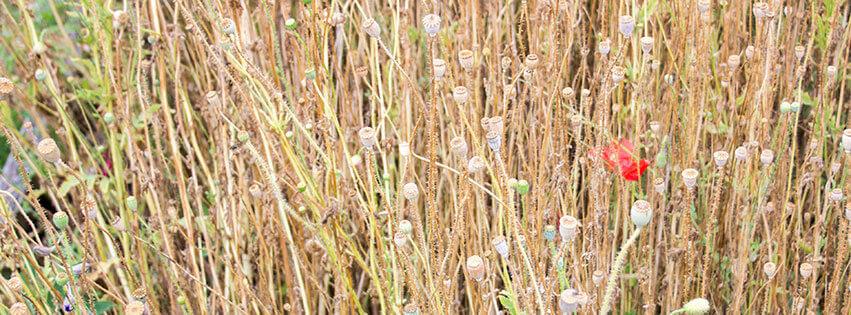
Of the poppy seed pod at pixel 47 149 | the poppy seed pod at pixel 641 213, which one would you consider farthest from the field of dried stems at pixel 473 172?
the poppy seed pod at pixel 641 213

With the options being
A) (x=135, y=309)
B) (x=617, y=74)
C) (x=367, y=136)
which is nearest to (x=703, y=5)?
(x=617, y=74)

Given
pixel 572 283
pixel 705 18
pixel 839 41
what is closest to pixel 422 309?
pixel 572 283

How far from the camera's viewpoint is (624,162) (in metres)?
1.02

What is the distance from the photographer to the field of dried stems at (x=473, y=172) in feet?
2.93

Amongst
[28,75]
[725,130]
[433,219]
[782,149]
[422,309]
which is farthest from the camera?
[28,75]

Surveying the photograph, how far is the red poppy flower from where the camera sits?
983 mm

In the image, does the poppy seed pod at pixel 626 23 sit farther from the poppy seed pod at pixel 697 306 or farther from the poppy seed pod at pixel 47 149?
the poppy seed pod at pixel 47 149

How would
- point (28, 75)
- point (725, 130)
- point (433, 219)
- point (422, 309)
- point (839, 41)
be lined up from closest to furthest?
point (433, 219) < point (422, 309) < point (725, 130) < point (839, 41) < point (28, 75)

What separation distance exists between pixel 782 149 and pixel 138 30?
0.92 meters

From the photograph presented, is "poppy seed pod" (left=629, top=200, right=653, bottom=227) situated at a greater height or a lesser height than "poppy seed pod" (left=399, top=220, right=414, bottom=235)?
greater

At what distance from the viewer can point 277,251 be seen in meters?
1.19

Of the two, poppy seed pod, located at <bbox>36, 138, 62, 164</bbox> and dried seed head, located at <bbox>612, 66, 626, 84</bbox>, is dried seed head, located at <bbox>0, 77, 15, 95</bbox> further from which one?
dried seed head, located at <bbox>612, 66, 626, 84</bbox>

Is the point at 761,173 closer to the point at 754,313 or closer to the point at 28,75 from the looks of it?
the point at 754,313

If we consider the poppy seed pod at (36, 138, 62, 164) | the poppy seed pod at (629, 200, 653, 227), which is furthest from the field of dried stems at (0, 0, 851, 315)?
the poppy seed pod at (629, 200, 653, 227)
